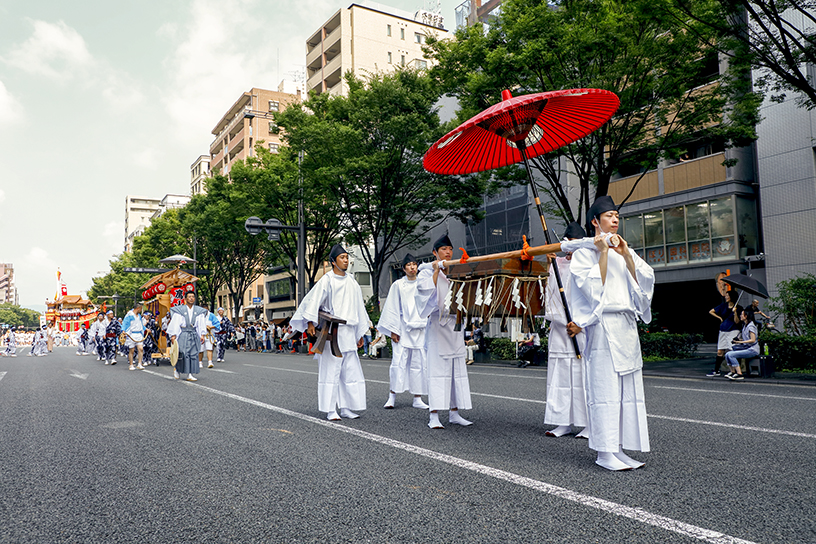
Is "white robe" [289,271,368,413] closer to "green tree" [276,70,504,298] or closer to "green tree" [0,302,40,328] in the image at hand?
"green tree" [276,70,504,298]

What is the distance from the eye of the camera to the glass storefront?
21188mm

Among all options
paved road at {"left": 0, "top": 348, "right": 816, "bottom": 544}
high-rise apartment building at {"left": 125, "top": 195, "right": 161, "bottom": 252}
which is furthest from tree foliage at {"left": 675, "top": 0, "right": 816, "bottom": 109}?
high-rise apartment building at {"left": 125, "top": 195, "right": 161, "bottom": 252}

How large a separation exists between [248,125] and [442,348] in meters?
62.7

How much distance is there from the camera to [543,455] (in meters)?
4.76

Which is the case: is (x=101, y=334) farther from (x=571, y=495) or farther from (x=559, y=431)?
(x=571, y=495)

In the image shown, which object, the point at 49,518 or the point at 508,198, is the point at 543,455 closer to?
the point at 49,518

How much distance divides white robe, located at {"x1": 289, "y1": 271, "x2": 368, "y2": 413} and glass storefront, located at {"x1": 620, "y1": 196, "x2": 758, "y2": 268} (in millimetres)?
18650

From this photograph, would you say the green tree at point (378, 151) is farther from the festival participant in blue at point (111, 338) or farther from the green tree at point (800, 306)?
the green tree at point (800, 306)

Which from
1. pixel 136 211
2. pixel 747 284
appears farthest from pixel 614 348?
pixel 136 211

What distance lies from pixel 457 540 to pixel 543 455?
2037mm

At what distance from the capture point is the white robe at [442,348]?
20.3ft

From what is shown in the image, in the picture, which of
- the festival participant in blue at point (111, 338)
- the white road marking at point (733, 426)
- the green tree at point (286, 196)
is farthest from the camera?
the green tree at point (286, 196)

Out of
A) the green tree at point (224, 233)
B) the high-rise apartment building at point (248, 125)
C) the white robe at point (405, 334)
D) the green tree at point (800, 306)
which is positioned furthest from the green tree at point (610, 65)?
the high-rise apartment building at point (248, 125)

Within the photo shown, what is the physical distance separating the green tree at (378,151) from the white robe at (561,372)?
15892 millimetres
